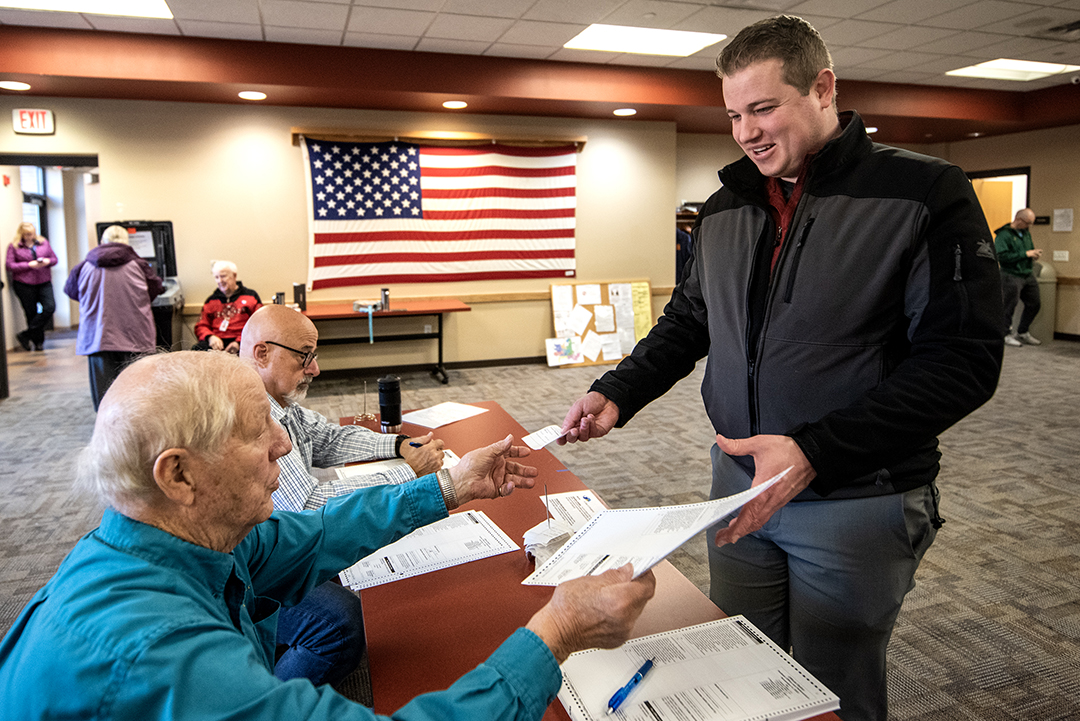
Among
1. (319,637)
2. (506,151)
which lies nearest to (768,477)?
(319,637)

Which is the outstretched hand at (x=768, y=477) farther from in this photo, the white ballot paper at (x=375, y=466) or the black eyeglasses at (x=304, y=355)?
the black eyeglasses at (x=304, y=355)

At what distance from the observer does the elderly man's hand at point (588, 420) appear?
159cm

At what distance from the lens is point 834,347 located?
129 cm

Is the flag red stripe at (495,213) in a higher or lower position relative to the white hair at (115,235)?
higher

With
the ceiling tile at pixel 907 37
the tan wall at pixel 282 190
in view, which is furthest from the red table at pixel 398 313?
the ceiling tile at pixel 907 37

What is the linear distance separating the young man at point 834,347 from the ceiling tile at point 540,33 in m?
4.29

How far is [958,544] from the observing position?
3.12 m

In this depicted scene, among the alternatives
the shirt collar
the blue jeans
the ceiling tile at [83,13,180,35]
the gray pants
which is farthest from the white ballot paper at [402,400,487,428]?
the ceiling tile at [83,13,180,35]

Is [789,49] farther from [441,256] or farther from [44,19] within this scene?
[441,256]

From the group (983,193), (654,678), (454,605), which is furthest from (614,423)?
(983,193)

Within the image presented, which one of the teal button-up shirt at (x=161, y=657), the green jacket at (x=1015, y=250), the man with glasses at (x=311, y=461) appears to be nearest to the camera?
the teal button-up shirt at (x=161, y=657)

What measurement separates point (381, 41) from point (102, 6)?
1.90 m

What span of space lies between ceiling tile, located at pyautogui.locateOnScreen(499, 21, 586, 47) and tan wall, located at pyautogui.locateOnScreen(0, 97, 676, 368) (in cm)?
157

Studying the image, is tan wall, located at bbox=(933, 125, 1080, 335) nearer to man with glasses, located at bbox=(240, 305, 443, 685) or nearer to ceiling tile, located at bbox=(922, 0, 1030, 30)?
ceiling tile, located at bbox=(922, 0, 1030, 30)
